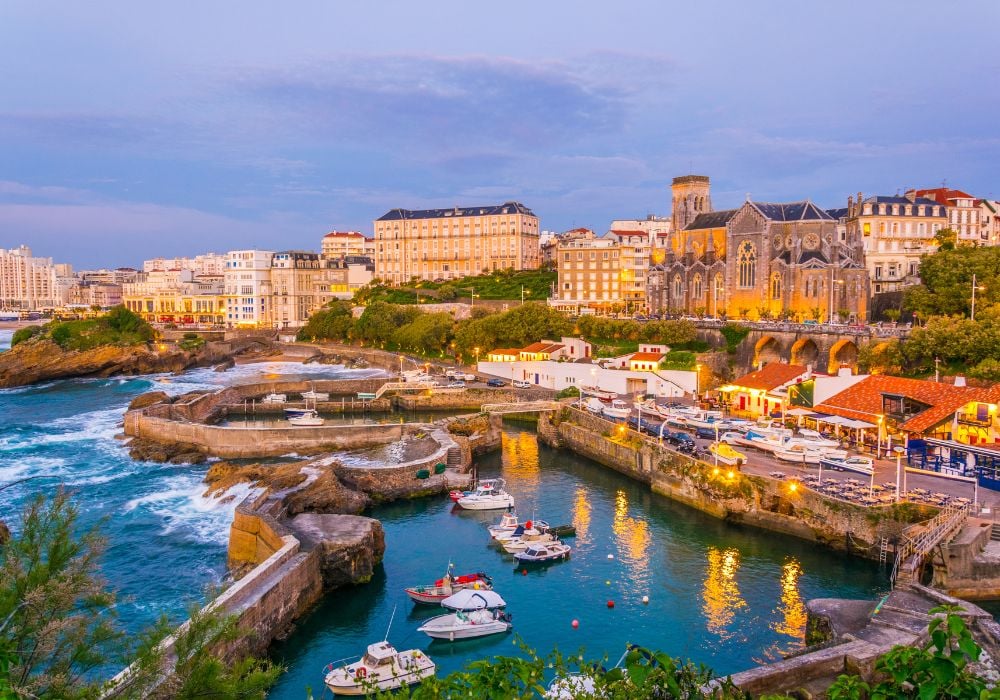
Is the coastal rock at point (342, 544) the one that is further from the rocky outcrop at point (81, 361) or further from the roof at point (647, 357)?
the rocky outcrop at point (81, 361)

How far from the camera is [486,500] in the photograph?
33062 mm

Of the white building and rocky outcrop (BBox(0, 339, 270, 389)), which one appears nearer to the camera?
the white building

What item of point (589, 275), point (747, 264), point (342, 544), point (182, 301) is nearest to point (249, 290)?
point (182, 301)

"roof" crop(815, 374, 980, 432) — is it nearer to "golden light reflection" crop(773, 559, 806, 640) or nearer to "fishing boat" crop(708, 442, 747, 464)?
"fishing boat" crop(708, 442, 747, 464)

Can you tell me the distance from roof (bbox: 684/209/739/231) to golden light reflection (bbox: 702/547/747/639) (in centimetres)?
5324

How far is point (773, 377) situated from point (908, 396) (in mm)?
10477

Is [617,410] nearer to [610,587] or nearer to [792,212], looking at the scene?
[610,587]

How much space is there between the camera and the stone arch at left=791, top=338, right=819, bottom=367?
5656cm

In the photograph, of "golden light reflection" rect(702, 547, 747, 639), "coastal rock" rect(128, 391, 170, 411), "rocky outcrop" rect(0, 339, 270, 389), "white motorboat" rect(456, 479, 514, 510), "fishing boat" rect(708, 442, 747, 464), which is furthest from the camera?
"rocky outcrop" rect(0, 339, 270, 389)

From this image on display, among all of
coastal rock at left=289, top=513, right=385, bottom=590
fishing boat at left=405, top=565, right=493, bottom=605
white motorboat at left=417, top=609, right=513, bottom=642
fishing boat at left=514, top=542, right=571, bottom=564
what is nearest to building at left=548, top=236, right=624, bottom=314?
fishing boat at left=514, top=542, right=571, bottom=564

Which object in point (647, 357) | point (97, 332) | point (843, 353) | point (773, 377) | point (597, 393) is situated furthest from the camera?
point (97, 332)

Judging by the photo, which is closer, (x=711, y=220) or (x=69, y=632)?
(x=69, y=632)

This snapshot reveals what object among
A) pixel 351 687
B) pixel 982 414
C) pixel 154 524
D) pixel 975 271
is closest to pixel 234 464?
pixel 154 524

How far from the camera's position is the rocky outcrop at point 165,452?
40.2m
